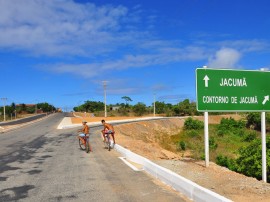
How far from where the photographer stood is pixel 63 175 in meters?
11.4

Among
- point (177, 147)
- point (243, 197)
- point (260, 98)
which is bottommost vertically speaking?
point (177, 147)

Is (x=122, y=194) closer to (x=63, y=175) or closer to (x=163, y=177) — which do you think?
(x=163, y=177)

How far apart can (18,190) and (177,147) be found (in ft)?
107

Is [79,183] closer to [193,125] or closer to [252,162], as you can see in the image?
[252,162]

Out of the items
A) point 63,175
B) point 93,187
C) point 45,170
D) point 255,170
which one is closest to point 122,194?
point 93,187

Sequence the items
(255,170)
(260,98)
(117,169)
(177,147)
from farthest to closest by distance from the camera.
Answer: (177,147) < (255,170) < (117,169) < (260,98)

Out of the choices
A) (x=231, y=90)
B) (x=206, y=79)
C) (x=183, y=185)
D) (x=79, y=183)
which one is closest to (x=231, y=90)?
(x=231, y=90)

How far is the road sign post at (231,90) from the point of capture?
11.5 meters

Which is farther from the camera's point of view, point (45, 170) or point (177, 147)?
point (177, 147)

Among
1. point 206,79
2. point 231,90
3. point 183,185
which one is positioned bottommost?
point 183,185

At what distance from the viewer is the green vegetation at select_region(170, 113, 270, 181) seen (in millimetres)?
18703

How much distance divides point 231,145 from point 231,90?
35.0 meters

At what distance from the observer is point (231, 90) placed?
1161 centimetres

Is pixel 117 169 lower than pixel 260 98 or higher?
lower
